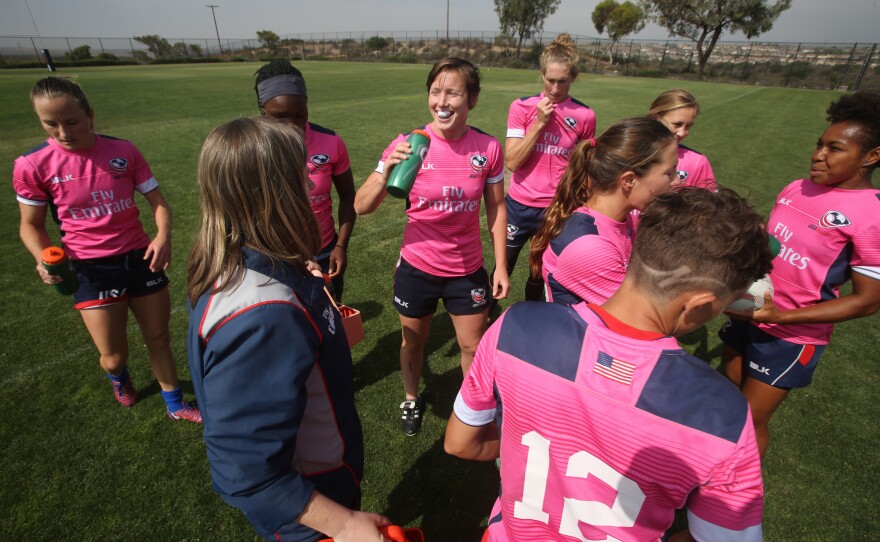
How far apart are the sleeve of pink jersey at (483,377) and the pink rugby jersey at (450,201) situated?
1.51 metres

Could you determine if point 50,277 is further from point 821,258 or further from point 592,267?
point 821,258

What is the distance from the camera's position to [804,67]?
33438 millimetres

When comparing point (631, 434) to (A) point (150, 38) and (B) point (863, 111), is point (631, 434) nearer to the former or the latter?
(B) point (863, 111)

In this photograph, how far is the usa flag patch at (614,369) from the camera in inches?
39.5

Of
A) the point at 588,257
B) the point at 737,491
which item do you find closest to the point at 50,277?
the point at 588,257

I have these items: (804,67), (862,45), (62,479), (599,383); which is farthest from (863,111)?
(862,45)

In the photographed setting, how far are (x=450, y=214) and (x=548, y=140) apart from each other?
5.38 ft

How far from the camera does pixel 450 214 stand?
2754 millimetres

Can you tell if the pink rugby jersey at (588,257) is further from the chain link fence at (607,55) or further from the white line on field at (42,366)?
the chain link fence at (607,55)

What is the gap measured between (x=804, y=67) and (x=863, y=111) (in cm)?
4358

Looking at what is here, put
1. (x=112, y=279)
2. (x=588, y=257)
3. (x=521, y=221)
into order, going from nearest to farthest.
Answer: (x=588, y=257) < (x=112, y=279) < (x=521, y=221)

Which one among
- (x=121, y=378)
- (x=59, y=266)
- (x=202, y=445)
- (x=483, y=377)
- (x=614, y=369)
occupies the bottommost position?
(x=202, y=445)

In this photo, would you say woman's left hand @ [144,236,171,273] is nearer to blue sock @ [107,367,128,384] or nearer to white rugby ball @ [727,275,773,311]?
blue sock @ [107,367,128,384]

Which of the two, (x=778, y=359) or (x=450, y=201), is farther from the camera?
(x=450, y=201)
